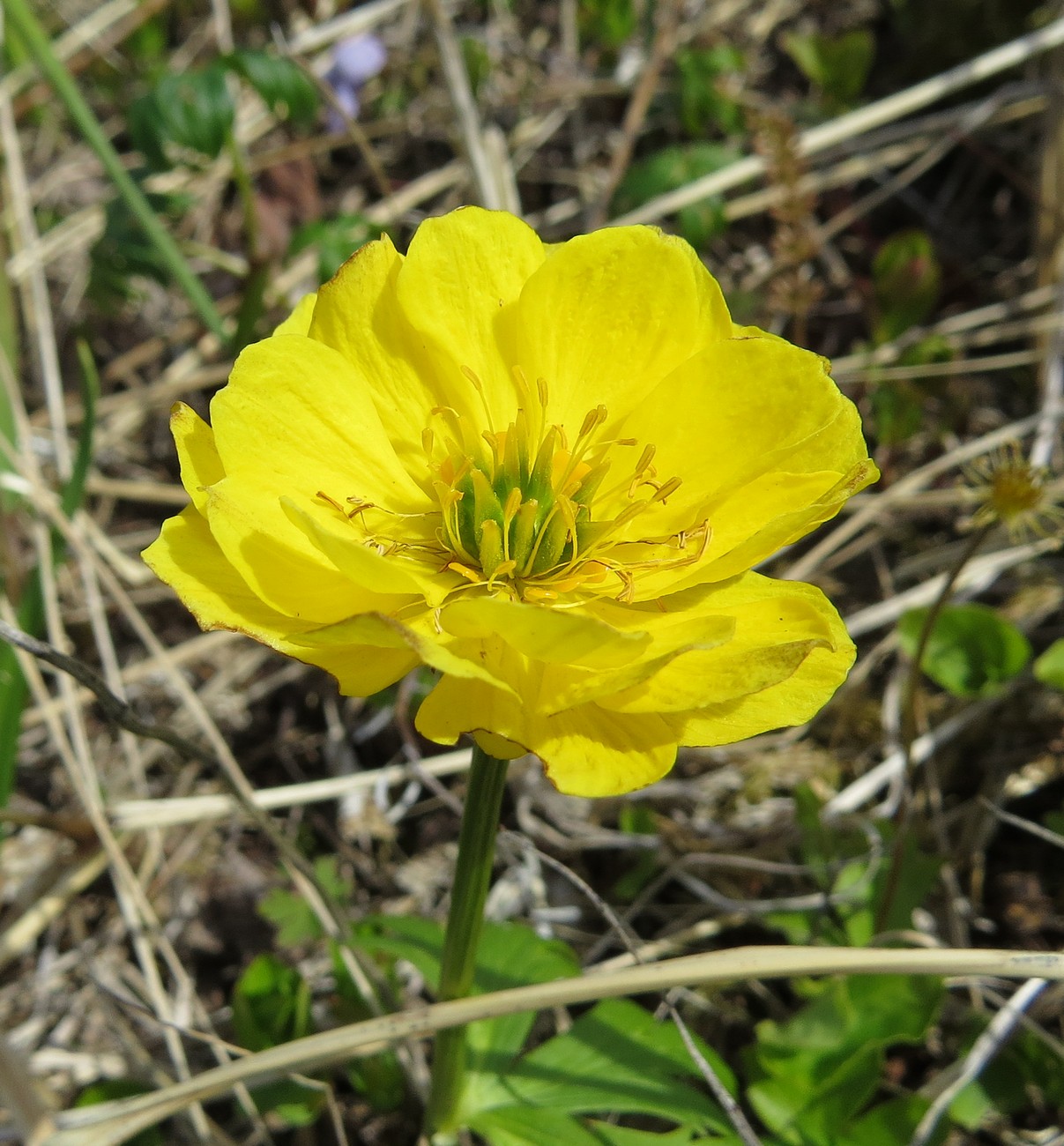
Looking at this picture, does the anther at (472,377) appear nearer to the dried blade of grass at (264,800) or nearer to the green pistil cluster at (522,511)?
the green pistil cluster at (522,511)

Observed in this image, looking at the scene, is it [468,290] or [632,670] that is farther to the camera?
[468,290]

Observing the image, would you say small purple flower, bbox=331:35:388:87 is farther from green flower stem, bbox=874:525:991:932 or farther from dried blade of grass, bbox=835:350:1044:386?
green flower stem, bbox=874:525:991:932

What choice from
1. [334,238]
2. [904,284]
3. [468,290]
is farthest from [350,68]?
[468,290]

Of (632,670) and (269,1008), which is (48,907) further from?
(632,670)

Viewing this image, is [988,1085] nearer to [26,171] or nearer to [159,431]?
[159,431]

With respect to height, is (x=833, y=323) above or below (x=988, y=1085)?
above

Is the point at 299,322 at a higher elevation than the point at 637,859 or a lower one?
higher

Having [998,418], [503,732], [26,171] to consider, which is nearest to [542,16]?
[26,171]
